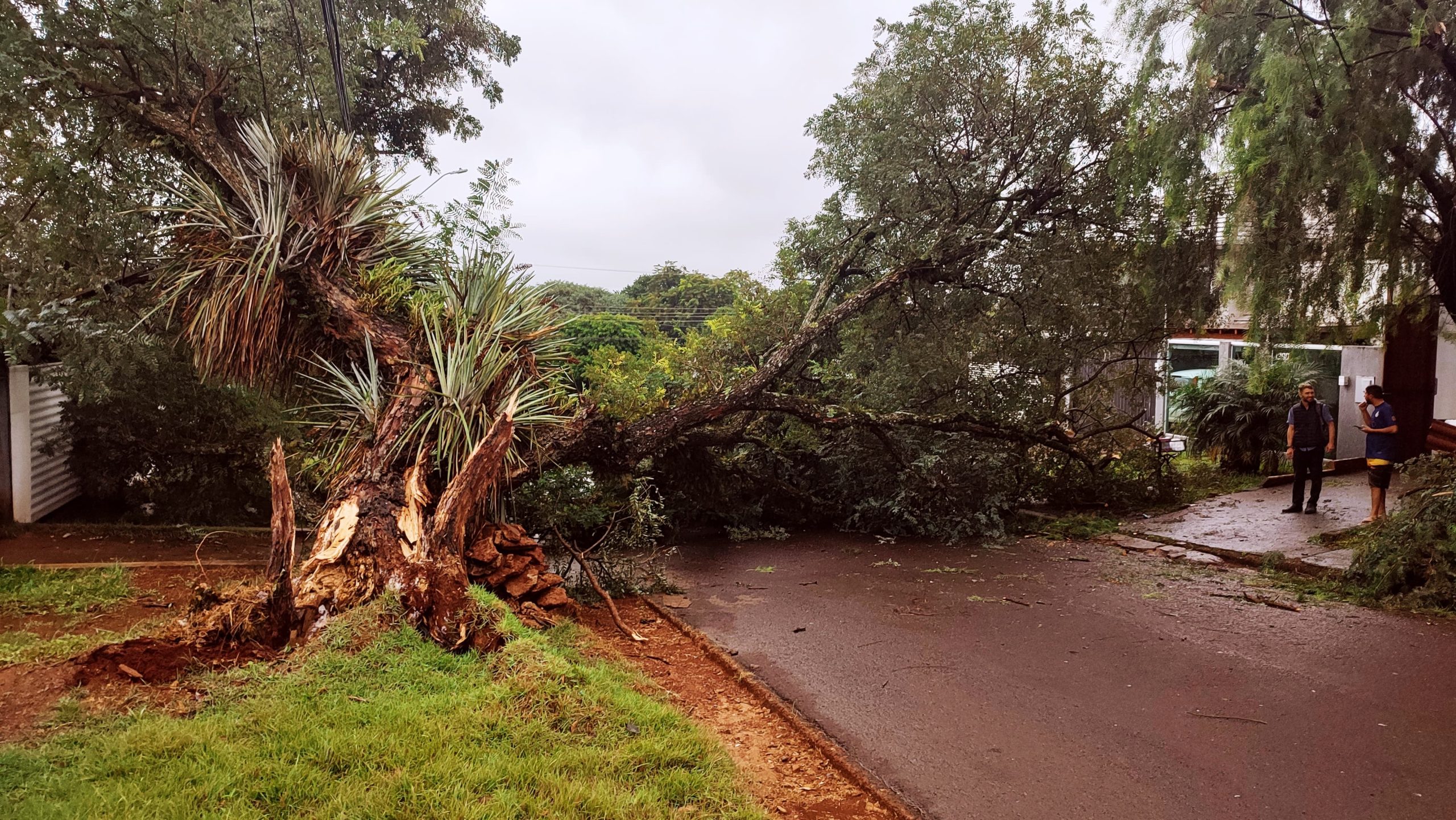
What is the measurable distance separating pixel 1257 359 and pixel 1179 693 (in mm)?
5419

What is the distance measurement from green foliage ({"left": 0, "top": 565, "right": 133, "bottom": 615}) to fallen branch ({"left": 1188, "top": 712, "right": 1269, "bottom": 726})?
6.62m

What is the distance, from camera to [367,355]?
20.3 ft

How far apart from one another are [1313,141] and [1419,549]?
3204 mm

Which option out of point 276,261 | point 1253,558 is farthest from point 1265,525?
point 276,261

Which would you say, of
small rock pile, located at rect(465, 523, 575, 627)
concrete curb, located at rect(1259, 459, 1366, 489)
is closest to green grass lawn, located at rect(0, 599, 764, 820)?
small rock pile, located at rect(465, 523, 575, 627)

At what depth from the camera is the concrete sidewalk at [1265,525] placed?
7.72 metres

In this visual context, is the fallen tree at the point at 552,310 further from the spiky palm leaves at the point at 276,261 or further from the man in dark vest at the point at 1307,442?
the man in dark vest at the point at 1307,442

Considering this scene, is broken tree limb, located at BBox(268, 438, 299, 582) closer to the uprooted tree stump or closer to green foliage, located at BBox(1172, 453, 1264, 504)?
the uprooted tree stump

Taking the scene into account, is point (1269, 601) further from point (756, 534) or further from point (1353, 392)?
point (1353, 392)

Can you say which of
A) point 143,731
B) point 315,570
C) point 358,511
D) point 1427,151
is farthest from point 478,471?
point 1427,151

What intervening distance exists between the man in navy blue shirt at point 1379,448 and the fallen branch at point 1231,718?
540 cm

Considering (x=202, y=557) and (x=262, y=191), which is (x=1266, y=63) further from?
(x=202, y=557)

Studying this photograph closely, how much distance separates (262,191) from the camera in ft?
22.1

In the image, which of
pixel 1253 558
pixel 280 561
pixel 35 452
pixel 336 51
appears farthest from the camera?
pixel 35 452
